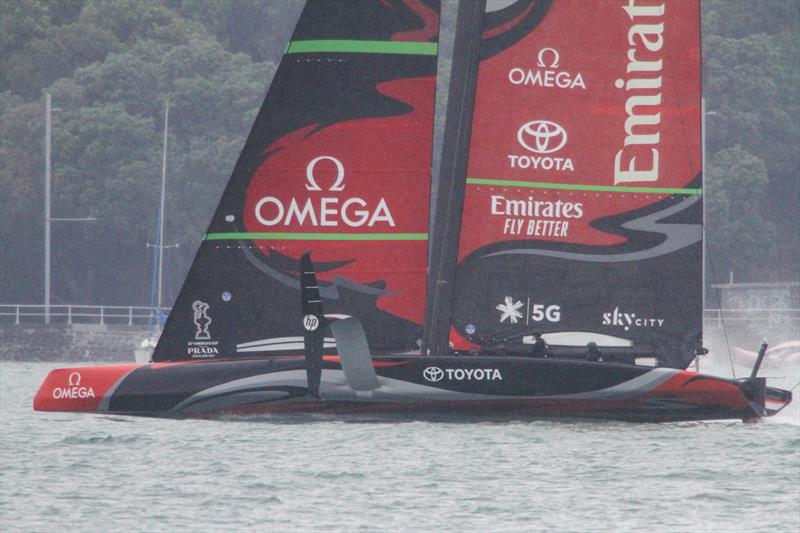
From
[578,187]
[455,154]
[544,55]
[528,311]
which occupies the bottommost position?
[528,311]

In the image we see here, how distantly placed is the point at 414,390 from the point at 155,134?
136ft

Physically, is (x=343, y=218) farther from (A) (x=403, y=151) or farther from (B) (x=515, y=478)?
(B) (x=515, y=478)

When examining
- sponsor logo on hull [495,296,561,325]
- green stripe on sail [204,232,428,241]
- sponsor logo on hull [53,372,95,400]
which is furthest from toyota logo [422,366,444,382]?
sponsor logo on hull [53,372,95,400]

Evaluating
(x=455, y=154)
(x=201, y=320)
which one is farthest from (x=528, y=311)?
(x=201, y=320)

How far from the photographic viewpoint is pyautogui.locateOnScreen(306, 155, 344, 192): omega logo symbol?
2111 centimetres

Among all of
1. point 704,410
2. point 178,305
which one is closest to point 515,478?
point 704,410

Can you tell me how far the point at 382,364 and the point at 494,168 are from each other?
277 centimetres

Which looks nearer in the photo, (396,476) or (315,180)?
(396,476)

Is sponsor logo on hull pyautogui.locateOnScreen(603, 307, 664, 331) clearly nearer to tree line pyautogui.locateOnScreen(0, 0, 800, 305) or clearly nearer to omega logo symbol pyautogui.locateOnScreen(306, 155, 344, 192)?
omega logo symbol pyautogui.locateOnScreen(306, 155, 344, 192)

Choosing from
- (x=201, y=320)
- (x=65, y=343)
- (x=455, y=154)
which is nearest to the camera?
(x=201, y=320)

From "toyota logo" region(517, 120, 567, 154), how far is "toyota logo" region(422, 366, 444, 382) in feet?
9.74

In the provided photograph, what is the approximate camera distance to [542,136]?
2142 centimetres

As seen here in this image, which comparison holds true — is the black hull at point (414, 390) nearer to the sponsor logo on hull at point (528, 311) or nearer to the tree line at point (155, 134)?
the sponsor logo on hull at point (528, 311)

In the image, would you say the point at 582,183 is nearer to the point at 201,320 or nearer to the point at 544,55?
the point at 544,55
